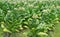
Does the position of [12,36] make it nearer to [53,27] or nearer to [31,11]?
[53,27]

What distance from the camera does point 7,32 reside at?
8461 mm

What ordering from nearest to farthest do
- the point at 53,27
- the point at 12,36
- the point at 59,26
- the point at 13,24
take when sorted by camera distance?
the point at 12,36
the point at 13,24
the point at 53,27
the point at 59,26

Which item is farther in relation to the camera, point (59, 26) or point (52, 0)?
point (52, 0)

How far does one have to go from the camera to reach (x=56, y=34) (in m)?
9.24

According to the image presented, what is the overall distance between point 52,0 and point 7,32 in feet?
28.8

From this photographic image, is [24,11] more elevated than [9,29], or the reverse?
[24,11]

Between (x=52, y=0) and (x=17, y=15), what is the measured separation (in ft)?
23.0

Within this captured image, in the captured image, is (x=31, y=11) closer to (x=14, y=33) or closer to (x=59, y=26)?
(x=59, y=26)

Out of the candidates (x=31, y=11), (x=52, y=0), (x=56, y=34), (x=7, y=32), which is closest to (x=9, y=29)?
(x=7, y=32)

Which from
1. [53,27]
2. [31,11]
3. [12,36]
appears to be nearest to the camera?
[12,36]

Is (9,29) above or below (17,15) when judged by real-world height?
below

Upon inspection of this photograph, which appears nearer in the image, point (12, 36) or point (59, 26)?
point (12, 36)

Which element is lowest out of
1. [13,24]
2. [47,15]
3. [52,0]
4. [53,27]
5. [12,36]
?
[12,36]

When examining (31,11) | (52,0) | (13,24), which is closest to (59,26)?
(31,11)
